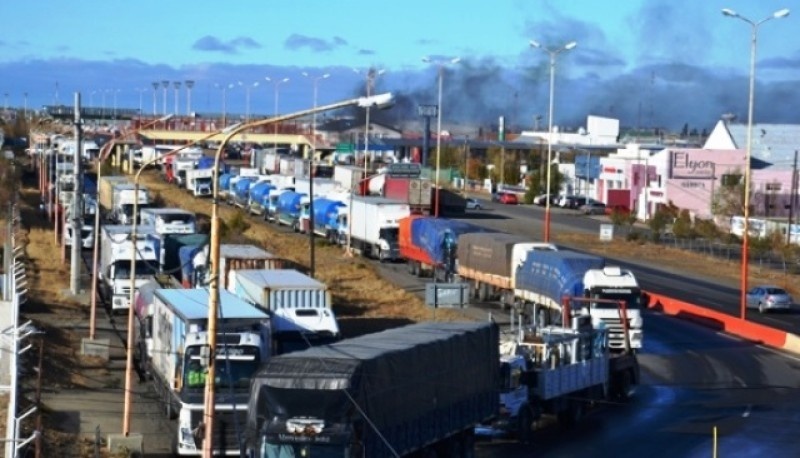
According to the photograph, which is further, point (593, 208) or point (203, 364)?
point (593, 208)

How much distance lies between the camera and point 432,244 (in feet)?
198

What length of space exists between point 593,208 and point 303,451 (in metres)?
96.2

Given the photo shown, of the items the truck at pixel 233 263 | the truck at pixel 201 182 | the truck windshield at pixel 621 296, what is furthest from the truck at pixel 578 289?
the truck at pixel 201 182

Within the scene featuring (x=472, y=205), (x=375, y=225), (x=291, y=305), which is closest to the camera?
(x=291, y=305)

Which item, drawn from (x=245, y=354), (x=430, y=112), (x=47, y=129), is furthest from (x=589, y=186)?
(x=245, y=354)

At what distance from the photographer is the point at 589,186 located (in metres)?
133

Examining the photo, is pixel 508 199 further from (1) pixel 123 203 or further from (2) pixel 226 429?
(2) pixel 226 429

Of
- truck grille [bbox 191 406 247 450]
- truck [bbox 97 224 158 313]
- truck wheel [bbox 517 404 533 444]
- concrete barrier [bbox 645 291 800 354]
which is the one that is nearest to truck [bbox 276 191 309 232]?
truck [bbox 97 224 158 313]

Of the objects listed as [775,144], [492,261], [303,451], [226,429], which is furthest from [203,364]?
[775,144]

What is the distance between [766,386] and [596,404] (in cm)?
569

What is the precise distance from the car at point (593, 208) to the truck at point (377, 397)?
88577 mm

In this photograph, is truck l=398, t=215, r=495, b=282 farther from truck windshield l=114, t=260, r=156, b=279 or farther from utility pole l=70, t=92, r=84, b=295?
utility pole l=70, t=92, r=84, b=295

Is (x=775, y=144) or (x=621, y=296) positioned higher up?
(x=775, y=144)

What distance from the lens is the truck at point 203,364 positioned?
24.3 metres
